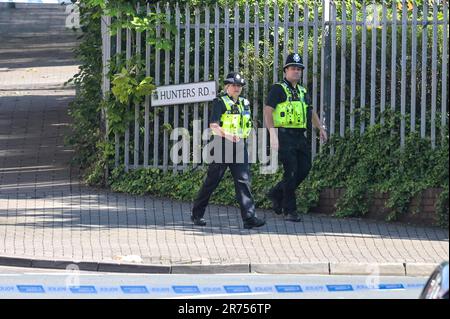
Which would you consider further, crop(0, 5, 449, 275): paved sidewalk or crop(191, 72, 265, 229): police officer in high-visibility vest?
crop(191, 72, 265, 229): police officer in high-visibility vest

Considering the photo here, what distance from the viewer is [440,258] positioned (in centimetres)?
1274

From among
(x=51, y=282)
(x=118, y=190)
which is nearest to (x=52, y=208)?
(x=118, y=190)

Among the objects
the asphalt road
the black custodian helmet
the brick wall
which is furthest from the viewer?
the brick wall

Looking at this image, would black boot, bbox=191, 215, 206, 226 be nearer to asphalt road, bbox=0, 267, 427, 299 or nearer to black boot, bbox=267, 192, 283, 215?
black boot, bbox=267, 192, 283, 215

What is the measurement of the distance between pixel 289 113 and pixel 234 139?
821mm

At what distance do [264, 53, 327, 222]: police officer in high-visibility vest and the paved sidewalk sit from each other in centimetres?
49

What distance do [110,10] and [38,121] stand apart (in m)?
5.54

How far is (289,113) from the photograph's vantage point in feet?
47.2

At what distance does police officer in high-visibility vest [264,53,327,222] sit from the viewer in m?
14.4

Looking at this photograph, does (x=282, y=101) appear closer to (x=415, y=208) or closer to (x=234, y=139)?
(x=234, y=139)

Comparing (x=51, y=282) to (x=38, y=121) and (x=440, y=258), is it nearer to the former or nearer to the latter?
(x=440, y=258)

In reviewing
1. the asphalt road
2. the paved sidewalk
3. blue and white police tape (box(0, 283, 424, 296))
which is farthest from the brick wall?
blue and white police tape (box(0, 283, 424, 296))

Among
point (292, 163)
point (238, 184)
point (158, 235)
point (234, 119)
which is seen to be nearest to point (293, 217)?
point (292, 163)

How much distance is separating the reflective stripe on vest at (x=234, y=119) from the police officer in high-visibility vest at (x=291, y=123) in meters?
0.39
